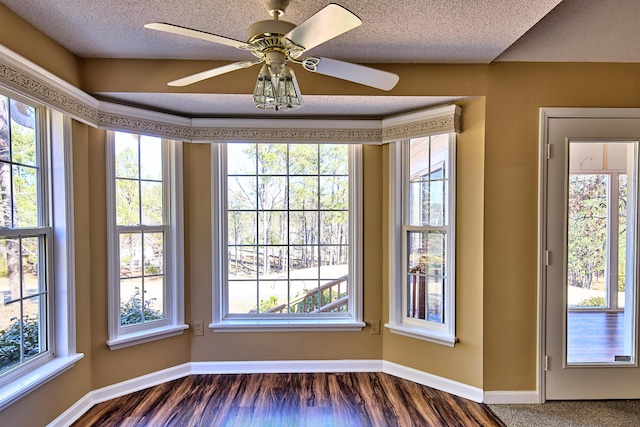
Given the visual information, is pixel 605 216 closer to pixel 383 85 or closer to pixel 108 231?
pixel 383 85

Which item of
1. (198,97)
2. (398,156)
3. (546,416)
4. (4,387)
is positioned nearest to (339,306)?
(398,156)

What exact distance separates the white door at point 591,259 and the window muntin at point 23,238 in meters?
3.34

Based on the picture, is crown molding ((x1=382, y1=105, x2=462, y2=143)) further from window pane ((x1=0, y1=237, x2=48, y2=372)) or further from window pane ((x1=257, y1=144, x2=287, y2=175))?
window pane ((x1=0, y1=237, x2=48, y2=372))

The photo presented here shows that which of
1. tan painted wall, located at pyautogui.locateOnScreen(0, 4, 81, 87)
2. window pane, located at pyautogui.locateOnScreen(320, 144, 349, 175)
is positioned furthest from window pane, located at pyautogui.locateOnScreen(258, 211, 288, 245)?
tan painted wall, located at pyautogui.locateOnScreen(0, 4, 81, 87)

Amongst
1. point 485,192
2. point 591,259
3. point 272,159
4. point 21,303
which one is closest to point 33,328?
point 21,303

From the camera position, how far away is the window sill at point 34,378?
1.80m

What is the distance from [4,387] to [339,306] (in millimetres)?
2226

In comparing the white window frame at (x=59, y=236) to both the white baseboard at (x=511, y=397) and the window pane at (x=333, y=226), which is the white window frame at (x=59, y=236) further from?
the white baseboard at (x=511, y=397)

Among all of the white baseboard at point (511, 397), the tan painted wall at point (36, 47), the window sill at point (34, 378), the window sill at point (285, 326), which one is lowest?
the white baseboard at point (511, 397)

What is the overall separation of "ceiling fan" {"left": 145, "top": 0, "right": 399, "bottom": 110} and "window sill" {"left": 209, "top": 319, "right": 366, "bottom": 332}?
1.97 metres

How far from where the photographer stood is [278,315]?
3.03 meters

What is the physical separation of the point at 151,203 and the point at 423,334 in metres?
2.38

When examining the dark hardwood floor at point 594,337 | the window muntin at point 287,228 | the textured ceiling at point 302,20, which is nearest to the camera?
the textured ceiling at point 302,20

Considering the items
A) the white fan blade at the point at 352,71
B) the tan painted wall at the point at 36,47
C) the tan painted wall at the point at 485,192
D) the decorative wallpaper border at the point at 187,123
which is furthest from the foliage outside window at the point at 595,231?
the tan painted wall at the point at 36,47
